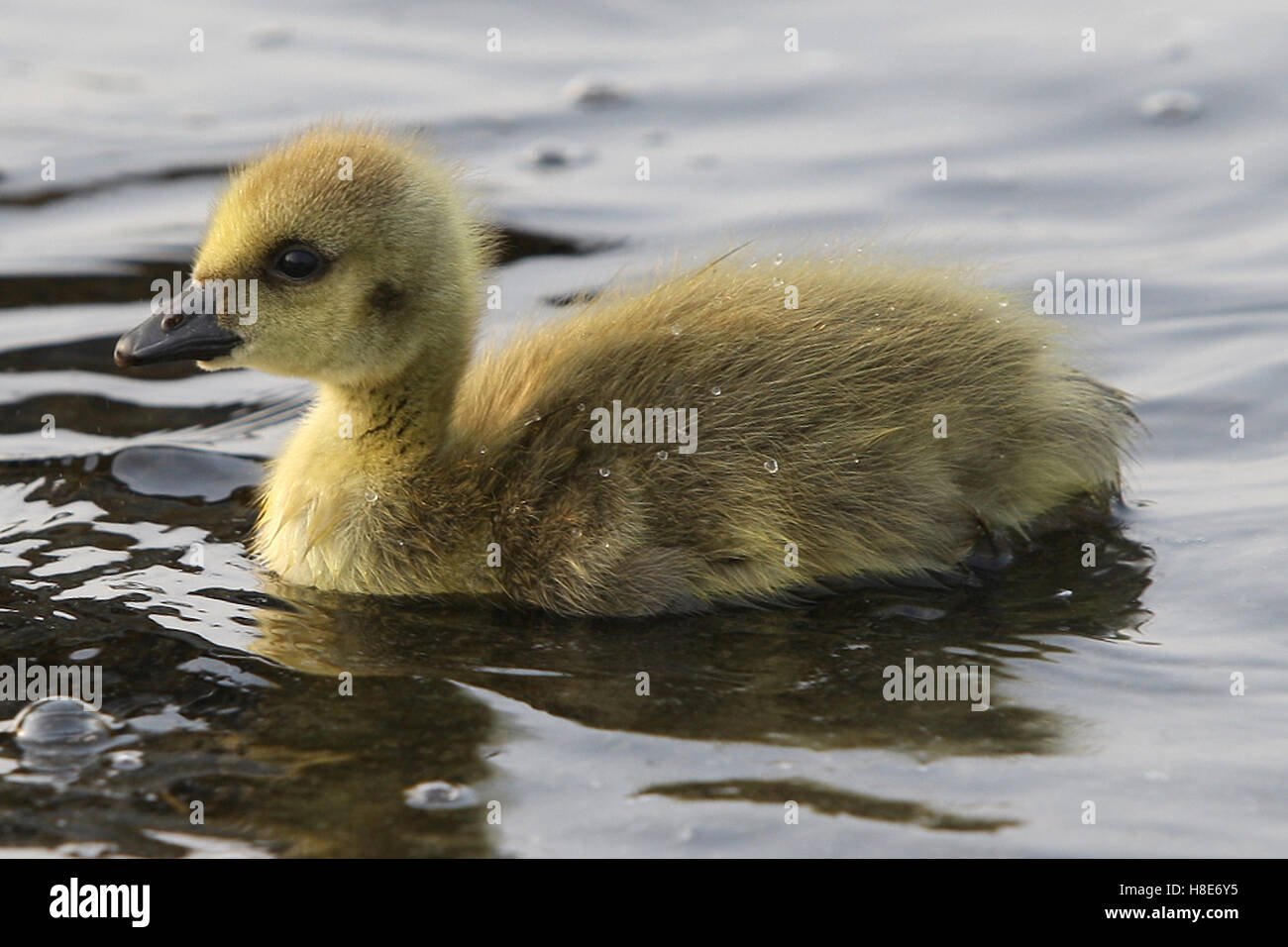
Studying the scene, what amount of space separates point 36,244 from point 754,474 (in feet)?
13.0

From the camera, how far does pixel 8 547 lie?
5277 mm

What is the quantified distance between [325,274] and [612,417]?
2.78ft

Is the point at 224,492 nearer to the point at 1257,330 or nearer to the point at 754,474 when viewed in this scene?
the point at 754,474

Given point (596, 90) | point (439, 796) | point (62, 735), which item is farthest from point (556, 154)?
point (439, 796)

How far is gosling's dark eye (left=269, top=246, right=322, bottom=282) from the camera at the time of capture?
4.95m

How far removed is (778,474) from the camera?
4875 millimetres

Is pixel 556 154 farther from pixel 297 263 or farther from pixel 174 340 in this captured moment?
pixel 174 340

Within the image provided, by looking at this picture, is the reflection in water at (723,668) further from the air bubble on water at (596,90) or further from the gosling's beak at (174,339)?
the air bubble on water at (596,90)

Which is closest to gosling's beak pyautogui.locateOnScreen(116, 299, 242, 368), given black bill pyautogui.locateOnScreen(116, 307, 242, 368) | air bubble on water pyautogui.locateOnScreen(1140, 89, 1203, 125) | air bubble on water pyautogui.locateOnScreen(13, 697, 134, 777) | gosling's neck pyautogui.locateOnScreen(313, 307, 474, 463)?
black bill pyautogui.locateOnScreen(116, 307, 242, 368)

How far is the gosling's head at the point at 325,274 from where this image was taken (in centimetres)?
493

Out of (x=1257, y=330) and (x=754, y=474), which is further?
(x=1257, y=330)

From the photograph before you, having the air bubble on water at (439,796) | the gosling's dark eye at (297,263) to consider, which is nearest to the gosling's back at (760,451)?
the gosling's dark eye at (297,263)

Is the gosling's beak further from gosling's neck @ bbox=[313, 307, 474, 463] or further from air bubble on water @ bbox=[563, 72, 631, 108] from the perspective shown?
air bubble on water @ bbox=[563, 72, 631, 108]
